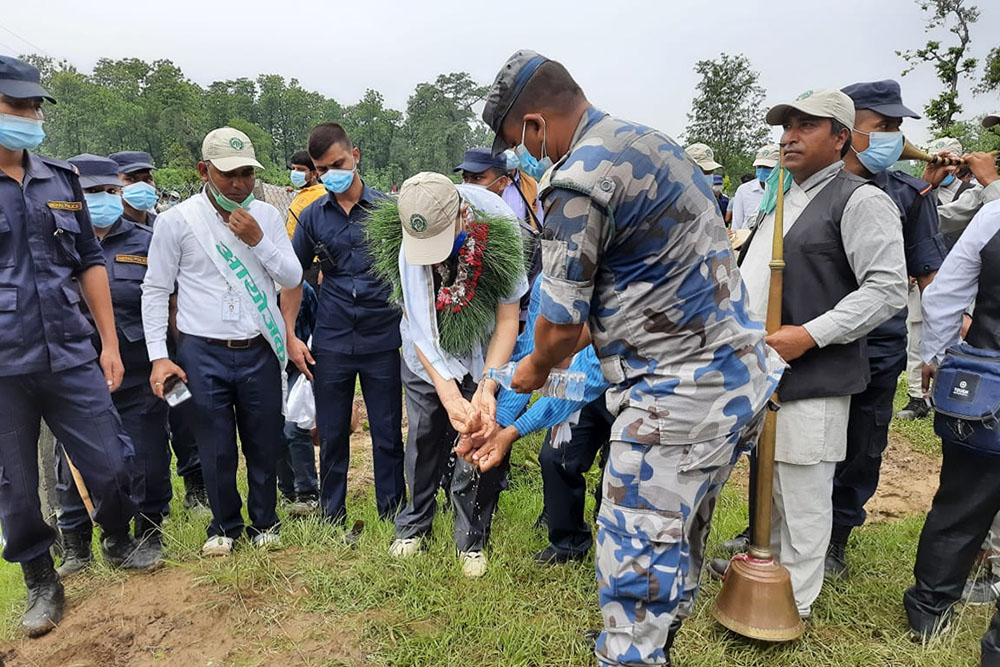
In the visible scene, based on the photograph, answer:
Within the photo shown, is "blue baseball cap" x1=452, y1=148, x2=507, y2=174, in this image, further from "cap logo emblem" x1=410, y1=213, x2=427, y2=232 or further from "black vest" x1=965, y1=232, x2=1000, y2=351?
"black vest" x1=965, y1=232, x2=1000, y2=351

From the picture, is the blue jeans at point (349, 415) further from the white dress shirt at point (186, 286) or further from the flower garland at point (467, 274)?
the flower garland at point (467, 274)

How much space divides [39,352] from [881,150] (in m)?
4.13

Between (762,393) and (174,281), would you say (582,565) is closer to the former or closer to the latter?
(762,393)

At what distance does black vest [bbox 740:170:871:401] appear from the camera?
2.49 metres

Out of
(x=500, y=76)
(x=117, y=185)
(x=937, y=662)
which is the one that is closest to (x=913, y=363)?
(x=937, y=662)

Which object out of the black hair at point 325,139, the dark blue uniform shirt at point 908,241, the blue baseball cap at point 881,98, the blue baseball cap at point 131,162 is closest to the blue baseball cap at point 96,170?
the blue baseball cap at point 131,162

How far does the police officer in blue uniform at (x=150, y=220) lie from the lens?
440 centimetres

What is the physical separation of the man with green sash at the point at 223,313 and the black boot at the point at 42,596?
67 cm

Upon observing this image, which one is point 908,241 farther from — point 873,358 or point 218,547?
point 218,547

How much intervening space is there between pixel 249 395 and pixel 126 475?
0.68 metres

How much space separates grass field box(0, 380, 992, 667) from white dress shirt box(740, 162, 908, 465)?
81cm

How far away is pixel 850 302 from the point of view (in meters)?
2.40

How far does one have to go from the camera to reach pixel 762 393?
1.90 meters

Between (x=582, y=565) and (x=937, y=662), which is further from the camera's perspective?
(x=582, y=565)
